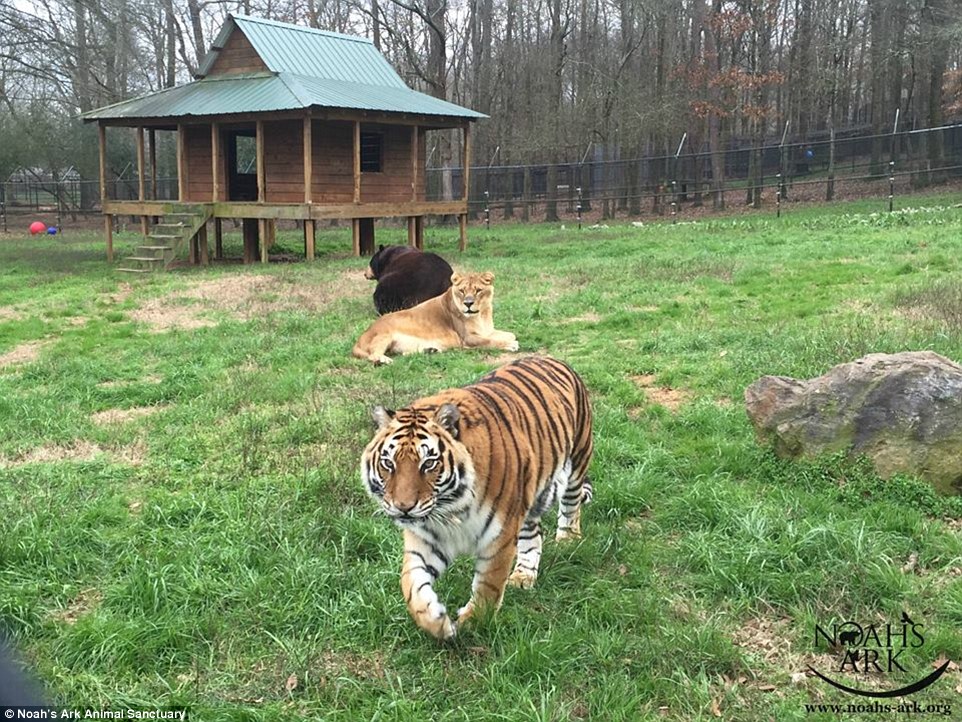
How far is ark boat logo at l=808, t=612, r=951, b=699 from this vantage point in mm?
3115

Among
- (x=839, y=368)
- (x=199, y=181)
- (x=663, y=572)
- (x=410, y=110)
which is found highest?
(x=410, y=110)

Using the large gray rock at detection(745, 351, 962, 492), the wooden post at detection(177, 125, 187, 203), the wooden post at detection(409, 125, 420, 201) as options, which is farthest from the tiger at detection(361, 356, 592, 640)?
the wooden post at detection(177, 125, 187, 203)

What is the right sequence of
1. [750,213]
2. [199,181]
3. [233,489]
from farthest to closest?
[750,213]
[199,181]
[233,489]

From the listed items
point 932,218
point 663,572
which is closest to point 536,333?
point 663,572

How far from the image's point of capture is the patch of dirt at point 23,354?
30.3 ft

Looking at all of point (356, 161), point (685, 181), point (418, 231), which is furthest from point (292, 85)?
point (685, 181)

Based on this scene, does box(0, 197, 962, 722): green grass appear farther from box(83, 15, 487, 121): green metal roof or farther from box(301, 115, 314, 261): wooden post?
box(83, 15, 487, 121): green metal roof

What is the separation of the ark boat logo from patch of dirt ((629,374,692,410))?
3.13 meters

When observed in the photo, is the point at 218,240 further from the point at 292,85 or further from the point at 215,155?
the point at 292,85

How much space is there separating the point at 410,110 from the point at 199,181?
19.2ft

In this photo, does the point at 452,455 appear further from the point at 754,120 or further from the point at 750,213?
the point at 754,120

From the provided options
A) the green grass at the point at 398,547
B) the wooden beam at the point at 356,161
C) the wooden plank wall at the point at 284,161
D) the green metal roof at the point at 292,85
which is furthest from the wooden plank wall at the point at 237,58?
the green grass at the point at 398,547

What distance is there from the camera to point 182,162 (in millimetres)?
21203

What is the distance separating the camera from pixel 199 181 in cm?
2170
